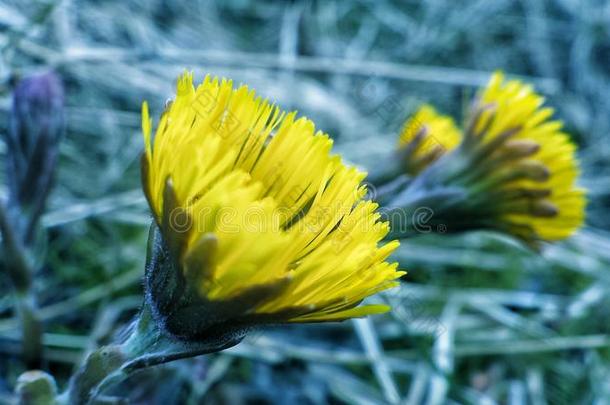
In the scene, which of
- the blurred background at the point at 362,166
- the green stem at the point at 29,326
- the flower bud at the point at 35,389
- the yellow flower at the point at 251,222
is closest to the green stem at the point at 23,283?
the green stem at the point at 29,326

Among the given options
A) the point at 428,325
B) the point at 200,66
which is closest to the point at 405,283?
the point at 428,325

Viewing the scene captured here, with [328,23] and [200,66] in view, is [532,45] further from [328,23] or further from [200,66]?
[200,66]

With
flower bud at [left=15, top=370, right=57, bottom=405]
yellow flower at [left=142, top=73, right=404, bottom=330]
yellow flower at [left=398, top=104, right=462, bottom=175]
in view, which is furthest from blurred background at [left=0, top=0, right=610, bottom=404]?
yellow flower at [left=142, top=73, right=404, bottom=330]

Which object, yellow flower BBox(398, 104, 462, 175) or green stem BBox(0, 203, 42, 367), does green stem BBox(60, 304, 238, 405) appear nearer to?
green stem BBox(0, 203, 42, 367)

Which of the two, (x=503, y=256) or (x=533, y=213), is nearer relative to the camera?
(x=533, y=213)

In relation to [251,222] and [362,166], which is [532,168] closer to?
[251,222]

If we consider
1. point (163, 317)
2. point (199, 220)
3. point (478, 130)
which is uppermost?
point (478, 130)
